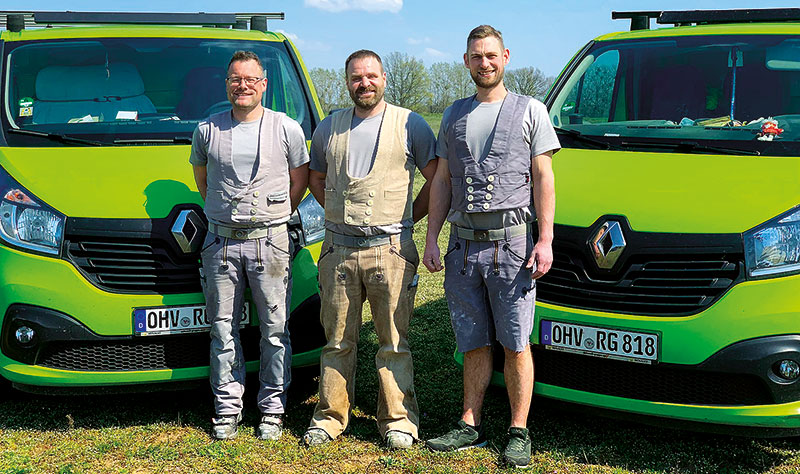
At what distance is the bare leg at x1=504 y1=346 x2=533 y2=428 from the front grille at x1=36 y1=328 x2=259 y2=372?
4.92 ft

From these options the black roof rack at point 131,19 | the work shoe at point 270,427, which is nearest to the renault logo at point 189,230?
the work shoe at point 270,427

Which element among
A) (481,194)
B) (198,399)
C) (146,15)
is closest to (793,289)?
(481,194)

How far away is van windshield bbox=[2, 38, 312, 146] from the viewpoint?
4.62 meters

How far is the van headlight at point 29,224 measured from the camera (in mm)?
3854

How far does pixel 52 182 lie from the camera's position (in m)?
3.99

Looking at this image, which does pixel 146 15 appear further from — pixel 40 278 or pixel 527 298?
pixel 527 298

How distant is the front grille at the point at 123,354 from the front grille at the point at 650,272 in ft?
5.98

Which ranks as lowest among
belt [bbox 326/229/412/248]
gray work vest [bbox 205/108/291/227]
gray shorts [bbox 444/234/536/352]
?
gray shorts [bbox 444/234/536/352]

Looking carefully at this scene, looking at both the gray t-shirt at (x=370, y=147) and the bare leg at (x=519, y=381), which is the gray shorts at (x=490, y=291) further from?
the gray t-shirt at (x=370, y=147)

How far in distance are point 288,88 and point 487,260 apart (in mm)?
2087

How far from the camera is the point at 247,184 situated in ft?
12.6

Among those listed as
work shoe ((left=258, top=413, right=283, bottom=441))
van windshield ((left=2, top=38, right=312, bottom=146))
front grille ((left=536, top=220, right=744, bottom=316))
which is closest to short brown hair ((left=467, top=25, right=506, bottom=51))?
front grille ((left=536, top=220, right=744, bottom=316))

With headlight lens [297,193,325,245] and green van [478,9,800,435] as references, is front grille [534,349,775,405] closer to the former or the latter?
green van [478,9,800,435]

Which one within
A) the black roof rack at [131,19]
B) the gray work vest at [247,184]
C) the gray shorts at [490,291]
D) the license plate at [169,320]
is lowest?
the license plate at [169,320]
